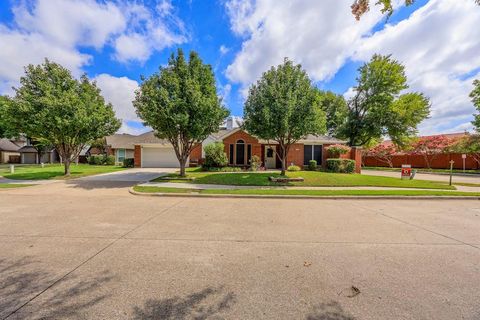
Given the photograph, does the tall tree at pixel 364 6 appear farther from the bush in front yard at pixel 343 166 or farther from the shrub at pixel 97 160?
the shrub at pixel 97 160

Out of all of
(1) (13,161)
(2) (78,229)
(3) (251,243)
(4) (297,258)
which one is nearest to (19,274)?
(2) (78,229)

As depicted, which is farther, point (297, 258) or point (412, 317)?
point (297, 258)

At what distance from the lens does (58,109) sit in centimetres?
1491

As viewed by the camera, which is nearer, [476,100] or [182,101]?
[182,101]

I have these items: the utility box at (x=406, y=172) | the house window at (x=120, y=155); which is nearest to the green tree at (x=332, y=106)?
the utility box at (x=406, y=172)

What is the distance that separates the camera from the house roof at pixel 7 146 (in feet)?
137

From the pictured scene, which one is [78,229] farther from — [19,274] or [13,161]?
[13,161]

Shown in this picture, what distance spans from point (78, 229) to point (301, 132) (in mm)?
11534

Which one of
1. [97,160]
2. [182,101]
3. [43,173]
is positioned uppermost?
[182,101]

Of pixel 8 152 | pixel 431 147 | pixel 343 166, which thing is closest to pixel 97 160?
pixel 8 152

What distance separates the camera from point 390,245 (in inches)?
183

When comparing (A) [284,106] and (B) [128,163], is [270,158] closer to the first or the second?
(A) [284,106]

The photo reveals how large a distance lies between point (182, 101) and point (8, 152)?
48373 mm

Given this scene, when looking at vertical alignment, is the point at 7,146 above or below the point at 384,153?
above
